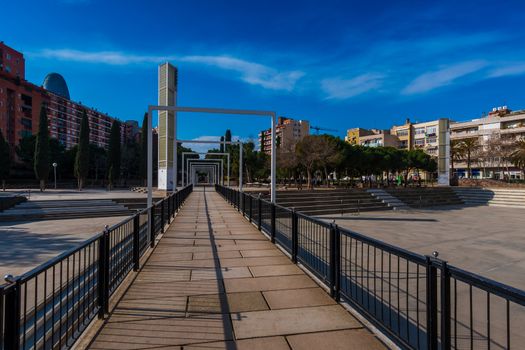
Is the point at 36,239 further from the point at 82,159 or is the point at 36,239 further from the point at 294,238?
the point at 82,159

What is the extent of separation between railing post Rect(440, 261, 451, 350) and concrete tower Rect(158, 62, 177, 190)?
25.6 metres

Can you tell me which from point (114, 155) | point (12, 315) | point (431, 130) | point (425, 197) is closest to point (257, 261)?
point (12, 315)

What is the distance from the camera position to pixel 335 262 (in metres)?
4.35

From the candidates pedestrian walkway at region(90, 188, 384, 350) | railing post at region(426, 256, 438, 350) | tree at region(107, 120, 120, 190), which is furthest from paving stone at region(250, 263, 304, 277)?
→ tree at region(107, 120, 120, 190)

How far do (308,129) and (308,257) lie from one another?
139419 mm

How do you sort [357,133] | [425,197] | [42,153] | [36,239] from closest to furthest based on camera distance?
[36,239] → [425,197] → [42,153] → [357,133]

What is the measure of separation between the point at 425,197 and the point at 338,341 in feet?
101

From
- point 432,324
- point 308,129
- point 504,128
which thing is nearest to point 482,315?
point 432,324

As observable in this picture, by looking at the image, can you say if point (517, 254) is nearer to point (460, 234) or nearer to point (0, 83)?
point (460, 234)

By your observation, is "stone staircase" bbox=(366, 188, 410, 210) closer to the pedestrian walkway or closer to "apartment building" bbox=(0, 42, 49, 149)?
the pedestrian walkway

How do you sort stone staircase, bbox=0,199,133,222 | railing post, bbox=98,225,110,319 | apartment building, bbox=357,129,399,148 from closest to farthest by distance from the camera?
railing post, bbox=98,225,110,319
stone staircase, bbox=0,199,133,222
apartment building, bbox=357,129,399,148

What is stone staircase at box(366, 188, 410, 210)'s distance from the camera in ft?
87.0

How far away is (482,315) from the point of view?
16.8 feet

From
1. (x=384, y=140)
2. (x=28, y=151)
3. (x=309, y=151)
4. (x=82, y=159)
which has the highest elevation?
(x=384, y=140)
